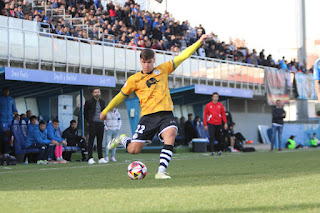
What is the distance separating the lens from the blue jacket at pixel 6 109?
14.7 m

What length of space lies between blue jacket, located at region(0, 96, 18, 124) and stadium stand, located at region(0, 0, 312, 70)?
19.5ft

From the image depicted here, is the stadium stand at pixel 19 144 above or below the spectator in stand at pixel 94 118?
below

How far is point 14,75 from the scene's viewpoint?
1602cm

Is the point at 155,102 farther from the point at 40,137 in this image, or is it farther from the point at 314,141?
the point at 314,141

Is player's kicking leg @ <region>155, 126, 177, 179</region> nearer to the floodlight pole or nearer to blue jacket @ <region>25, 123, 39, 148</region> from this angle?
blue jacket @ <region>25, 123, 39, 148</region>

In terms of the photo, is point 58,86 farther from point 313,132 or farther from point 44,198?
point 313,132

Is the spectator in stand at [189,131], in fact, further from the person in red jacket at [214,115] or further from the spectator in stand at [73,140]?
the spectator in stand at [73,140]

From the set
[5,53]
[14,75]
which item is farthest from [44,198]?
[5,53]

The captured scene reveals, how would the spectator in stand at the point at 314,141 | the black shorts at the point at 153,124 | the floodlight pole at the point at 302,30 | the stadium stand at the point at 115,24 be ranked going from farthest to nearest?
the floodlight pole at the point at 302,30 → the spectator in stand at the point at 314,141 → the stadium stand at the point at 115,24 → the black shorts at the point at 153,124

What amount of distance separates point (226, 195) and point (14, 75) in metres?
12.0

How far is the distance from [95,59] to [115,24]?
4.47 m

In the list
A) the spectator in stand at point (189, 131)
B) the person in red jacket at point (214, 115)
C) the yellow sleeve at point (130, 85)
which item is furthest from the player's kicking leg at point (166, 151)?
the spectator in stand at point (189, 131)

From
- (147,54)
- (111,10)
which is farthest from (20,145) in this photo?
(111,10)

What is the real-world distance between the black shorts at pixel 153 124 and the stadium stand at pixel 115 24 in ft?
43.5
